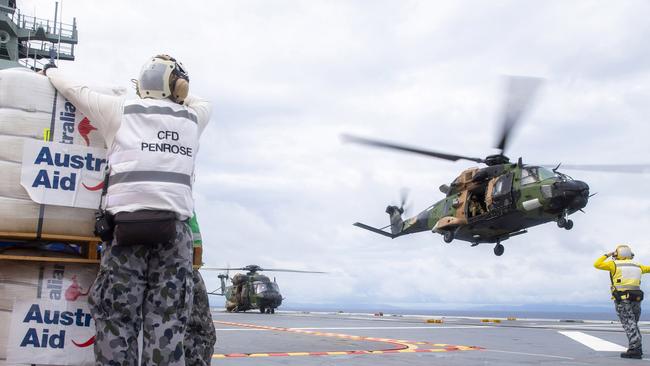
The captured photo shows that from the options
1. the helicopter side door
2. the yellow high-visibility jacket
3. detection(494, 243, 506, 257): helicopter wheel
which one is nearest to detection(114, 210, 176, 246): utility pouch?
the yellow high-visibility jacket

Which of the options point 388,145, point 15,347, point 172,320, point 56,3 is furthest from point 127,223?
point 56,3

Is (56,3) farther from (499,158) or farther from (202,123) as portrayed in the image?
(202,123)

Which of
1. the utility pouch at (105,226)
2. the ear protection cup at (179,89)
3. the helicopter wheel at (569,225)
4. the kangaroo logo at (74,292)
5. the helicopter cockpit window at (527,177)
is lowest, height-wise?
the kangaroo logo at (74,292)

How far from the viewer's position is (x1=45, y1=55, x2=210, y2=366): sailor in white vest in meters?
3.07

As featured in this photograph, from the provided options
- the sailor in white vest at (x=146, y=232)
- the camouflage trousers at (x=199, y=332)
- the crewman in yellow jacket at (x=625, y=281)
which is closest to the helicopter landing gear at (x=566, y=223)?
the crewman in yellow jacket at (x=625, y=281)

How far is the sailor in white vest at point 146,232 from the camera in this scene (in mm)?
3066

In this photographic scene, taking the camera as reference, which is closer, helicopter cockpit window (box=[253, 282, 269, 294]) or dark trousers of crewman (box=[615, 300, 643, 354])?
dark trousers of crewman (box=[615, 300, 643, 354])

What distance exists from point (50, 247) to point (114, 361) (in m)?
0.97

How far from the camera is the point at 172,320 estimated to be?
3131 millimetres

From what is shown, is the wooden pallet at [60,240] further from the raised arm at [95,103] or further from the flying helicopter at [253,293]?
the flying helicopter at [253,293]

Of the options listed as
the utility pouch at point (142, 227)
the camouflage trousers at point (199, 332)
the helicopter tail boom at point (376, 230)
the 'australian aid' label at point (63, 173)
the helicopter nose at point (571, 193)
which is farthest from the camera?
the helicopter tail boom at point (376, 230)

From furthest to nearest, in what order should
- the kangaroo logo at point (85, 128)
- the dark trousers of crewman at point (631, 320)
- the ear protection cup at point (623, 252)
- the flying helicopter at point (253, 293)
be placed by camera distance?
the flying helicopter at point (253, 293)
the ear protection cup at point (623, 252)
the dark trousers of crewman at point (631, 320)
the kangaroo logo at point (85, 128)

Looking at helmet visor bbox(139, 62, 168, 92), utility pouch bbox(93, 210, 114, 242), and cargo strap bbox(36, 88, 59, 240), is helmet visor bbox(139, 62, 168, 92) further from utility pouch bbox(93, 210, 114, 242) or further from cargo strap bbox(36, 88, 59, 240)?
utility pouch bbox(93, 210, 114, 242)

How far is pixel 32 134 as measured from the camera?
345cm
